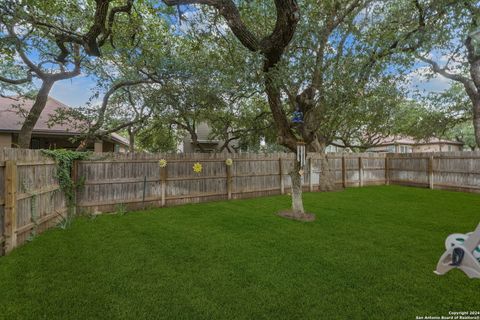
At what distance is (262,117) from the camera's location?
35.1 feet

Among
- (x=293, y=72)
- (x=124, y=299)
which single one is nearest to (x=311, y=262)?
(x=124, y=299)

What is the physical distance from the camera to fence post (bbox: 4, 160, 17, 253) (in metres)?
3.56

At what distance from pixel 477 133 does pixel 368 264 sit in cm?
959

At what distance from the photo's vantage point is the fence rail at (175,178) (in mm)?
3923

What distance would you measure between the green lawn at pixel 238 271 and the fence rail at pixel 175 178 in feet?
2.14

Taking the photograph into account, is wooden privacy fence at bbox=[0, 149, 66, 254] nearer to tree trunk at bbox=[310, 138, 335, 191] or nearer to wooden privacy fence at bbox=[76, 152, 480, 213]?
wooden privacy fence at bbox=[76, 152, 480, 213]

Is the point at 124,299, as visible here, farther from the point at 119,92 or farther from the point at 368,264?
the point at 119,92

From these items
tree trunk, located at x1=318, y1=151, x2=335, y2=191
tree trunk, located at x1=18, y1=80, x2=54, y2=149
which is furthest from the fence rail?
tree trunk, located at x1=18, y1=80, x2=54, y2=149

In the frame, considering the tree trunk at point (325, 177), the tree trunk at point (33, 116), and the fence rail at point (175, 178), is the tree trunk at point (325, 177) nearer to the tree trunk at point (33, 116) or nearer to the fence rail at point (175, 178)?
the fence rail at point (175, 178)

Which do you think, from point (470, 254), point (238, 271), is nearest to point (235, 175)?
point (238, 271)

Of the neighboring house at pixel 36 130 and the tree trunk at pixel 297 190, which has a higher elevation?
the neighboring house at pixel 36 130

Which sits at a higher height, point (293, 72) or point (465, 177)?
point (293, 72)

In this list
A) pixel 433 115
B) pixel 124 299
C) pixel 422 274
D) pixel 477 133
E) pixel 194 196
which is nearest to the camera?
pixel 124 299

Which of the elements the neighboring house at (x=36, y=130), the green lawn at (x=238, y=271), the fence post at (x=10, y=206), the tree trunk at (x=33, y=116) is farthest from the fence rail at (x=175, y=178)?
the neighboring house at (x=36, y=130)
